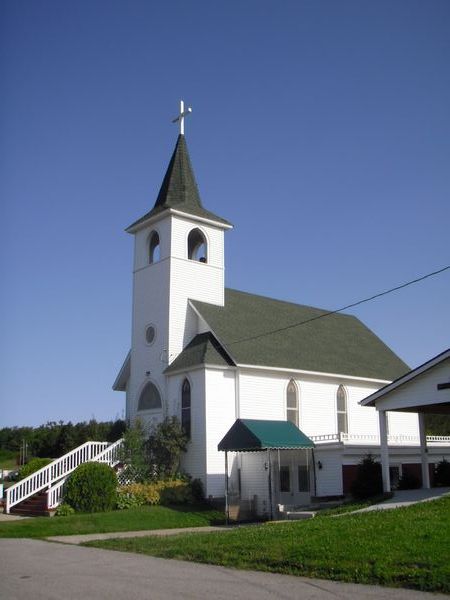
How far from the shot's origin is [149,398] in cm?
3441

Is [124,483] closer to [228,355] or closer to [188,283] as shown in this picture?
[228,355]

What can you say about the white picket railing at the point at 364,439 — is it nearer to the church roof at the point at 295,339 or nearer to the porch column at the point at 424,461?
the porch column at the point at 424,461

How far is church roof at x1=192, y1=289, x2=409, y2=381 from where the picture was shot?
33.2 m

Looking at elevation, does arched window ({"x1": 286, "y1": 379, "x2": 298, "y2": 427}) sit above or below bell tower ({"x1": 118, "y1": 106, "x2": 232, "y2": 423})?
below

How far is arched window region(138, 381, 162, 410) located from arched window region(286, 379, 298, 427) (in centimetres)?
623

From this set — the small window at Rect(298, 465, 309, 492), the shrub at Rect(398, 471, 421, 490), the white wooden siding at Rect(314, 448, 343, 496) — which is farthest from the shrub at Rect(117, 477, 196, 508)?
the shrub at Rect(398, 471, 421, 490)

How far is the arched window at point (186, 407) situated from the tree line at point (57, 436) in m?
3.79

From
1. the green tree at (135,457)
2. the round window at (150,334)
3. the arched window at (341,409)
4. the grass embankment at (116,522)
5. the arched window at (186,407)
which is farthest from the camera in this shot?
the arched window at (341,409)

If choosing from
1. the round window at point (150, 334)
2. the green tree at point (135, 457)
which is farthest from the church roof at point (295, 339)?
the green tree at point (135, 457)

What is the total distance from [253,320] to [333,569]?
24.8 m

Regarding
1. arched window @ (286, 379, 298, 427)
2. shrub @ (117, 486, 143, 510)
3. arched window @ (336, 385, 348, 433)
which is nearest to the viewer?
shrub @ (117, 486, 143, 510)

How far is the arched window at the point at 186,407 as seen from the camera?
31.5 metres

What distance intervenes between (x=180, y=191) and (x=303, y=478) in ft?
52.8

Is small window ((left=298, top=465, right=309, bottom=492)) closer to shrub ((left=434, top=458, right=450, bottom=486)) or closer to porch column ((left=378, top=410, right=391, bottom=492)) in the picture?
shrub ((left=434, top=458, right=450, bottom=486))
